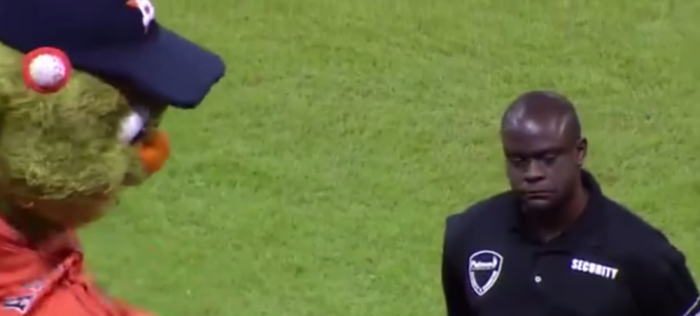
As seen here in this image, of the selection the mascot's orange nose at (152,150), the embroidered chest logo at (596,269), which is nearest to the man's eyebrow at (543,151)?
the embroidered chest logo at (596,269)

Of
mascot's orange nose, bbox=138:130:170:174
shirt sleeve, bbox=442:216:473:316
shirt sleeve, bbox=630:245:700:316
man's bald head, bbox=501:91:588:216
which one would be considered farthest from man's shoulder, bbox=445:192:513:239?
mascot's orange nose, bbox=138:130:170:174

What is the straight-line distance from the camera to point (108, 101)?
2.35 metres

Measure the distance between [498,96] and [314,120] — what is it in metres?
0.91

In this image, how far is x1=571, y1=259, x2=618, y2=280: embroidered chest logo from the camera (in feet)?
11.5

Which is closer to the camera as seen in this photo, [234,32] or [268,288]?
[268,288]

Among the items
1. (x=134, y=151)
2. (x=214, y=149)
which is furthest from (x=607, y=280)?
(x=214, y=149)

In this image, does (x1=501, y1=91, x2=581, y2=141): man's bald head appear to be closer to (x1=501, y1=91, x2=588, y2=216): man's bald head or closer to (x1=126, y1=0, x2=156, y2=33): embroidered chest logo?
(x1=501, y1=91, x2=588, y2=216): man's bald head

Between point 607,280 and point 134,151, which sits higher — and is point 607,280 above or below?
below

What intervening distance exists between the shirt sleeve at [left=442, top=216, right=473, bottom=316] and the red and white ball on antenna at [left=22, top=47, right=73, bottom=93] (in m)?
1.74

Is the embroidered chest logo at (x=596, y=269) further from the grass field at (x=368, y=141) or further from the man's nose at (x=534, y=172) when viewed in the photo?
the grass field at (x=368, y=141)

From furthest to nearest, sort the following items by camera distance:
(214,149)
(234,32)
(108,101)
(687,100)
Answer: (234,32) < (687,100) < (214,149) < (108,101)

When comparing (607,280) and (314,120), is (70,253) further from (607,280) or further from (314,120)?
(314,120)

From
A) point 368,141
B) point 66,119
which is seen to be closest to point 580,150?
point 66,119

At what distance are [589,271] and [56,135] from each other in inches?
63.9
